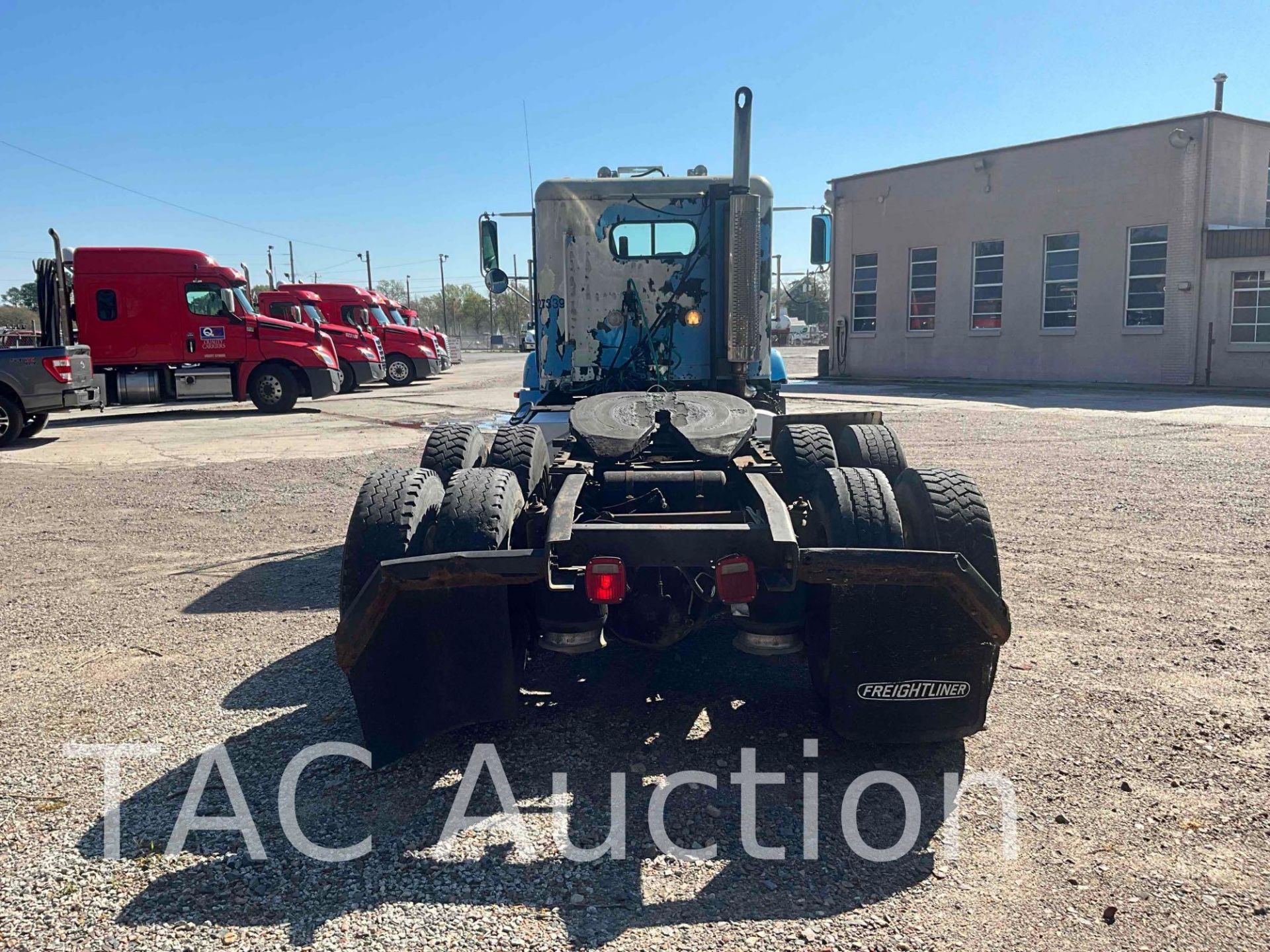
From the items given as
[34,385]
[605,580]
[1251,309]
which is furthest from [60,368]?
[1251,309]

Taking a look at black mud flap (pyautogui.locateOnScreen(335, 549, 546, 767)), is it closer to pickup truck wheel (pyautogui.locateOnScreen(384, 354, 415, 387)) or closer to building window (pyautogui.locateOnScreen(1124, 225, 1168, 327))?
building window (pyautogui.locateOnScreen(1124, 225, 1168, 327))

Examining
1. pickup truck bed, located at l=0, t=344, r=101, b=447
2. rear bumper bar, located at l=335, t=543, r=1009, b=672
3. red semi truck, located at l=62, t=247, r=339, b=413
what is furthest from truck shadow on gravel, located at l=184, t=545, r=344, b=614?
red semi truck, located at l=62, t=247, r=339, b=413

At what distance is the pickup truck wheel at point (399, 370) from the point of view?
32.0m

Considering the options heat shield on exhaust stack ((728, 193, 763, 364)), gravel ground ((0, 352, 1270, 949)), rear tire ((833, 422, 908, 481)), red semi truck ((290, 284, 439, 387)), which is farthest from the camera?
red semi truck ((290, 284, 439, 387))

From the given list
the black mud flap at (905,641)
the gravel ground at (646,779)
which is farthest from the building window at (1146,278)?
the black mud flap at (905,641)

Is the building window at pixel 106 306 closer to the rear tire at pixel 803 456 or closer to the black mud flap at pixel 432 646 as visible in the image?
the rear tire at pixel 803 456

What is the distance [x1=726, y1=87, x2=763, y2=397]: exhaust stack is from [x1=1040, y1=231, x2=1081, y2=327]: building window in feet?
76.4

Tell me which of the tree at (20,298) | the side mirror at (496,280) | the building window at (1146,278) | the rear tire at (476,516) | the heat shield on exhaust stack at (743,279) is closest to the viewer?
the rear tire at (476,516)

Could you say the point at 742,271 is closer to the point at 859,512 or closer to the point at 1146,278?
the point at 859,512

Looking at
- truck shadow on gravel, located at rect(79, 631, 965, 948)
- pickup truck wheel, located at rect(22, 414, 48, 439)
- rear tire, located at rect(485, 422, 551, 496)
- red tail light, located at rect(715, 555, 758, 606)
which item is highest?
rear tire, located at rect(485, 422, 551, 496)

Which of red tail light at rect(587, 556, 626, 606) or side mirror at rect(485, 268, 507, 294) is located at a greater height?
side mirror at rect(485, 268, 507, 294)

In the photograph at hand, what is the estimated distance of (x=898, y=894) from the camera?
292 cm

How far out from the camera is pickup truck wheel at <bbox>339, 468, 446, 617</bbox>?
3.86 meters

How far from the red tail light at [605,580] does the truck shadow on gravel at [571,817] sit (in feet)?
2.35
